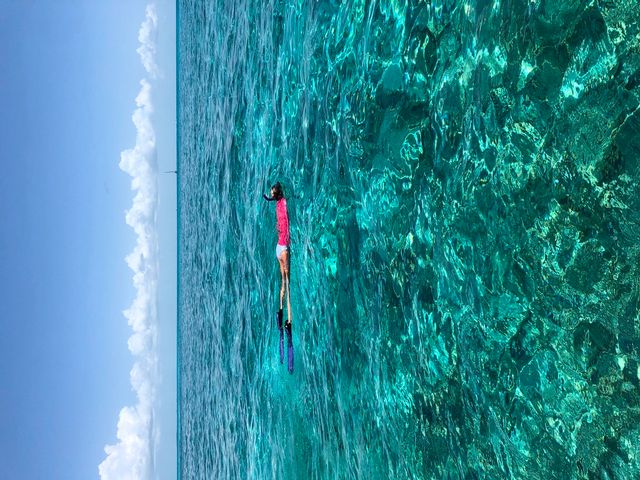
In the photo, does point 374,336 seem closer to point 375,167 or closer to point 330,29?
point 375,167

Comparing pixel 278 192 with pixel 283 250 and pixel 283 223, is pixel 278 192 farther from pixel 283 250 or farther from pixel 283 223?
pixel 283 250

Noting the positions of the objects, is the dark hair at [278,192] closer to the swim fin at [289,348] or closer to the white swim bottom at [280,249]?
the white swim bottom at [280,249]

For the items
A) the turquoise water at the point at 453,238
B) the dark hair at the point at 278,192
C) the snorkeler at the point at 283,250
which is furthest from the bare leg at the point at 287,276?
the dark hair at the point at 278,192

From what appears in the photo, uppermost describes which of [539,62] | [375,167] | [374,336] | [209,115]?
[539,62]

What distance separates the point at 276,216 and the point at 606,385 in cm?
336

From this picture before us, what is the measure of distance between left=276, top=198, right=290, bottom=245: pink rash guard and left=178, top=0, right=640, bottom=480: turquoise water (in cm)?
8

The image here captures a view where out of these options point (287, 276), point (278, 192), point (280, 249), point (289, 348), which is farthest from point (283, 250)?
point (289, 348)

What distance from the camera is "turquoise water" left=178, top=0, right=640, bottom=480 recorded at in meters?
1.82

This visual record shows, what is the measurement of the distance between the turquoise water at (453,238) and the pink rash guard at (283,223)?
0.08 meters

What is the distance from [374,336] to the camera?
3203 millimetres

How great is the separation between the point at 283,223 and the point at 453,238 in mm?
2260

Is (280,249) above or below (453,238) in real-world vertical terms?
below

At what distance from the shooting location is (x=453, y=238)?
2482 mm

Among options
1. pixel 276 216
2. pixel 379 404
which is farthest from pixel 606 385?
pixel 276 216
